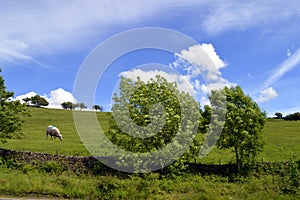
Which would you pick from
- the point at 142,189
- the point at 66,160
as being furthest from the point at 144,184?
the point at 66,160

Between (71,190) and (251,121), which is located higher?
(251,121)

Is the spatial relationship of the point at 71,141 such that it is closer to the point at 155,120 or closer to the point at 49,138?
the point at 49,138

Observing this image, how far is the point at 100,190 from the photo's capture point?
23.5 m

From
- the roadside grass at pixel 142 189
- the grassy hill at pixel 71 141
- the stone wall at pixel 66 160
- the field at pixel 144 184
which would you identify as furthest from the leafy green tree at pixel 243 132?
the stone wall at pixel 66 160

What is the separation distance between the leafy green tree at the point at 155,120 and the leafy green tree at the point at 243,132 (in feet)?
14.4

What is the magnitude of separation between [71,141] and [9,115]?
633 inches

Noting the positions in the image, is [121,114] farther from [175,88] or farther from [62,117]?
[62,117]

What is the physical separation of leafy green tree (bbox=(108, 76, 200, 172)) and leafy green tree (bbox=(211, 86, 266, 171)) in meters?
4.39

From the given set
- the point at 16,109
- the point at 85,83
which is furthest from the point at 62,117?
the point at 85,83

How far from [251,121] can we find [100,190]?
1818 cm

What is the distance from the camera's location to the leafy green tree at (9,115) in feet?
121

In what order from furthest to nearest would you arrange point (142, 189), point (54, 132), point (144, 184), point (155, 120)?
1. point (54, 132)
2. point (155, 120)
3. point (144, 184)
4. point (142, 189)

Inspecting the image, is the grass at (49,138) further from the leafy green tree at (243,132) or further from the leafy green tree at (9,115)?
the leafy green tree at (243,132)

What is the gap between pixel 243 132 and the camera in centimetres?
3359
